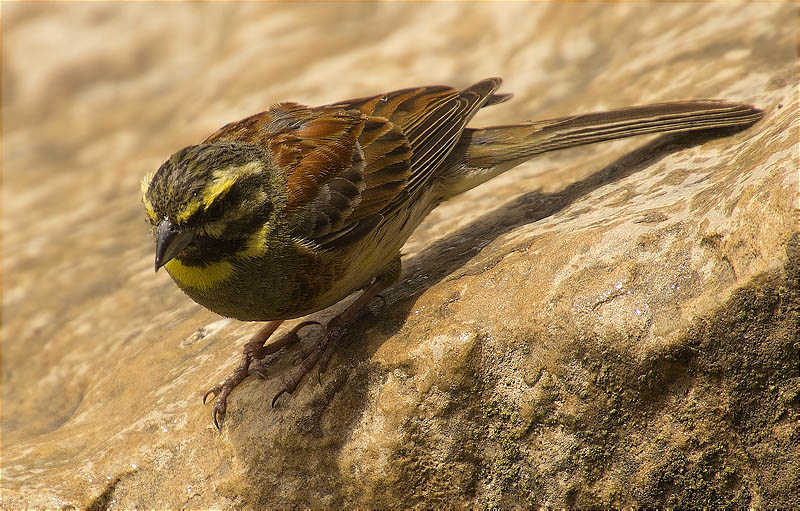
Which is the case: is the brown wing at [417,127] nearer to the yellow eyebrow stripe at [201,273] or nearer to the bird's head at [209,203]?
the bird's head at [209,203]

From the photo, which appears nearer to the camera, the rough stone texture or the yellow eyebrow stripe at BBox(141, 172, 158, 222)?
the rough stone texture

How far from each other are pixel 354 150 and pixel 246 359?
154 centimetres

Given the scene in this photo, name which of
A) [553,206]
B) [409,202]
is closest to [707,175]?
[553,206]

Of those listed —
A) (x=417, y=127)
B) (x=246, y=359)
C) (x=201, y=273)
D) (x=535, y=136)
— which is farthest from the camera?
(x=535, y=136)

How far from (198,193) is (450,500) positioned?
7.23 ft

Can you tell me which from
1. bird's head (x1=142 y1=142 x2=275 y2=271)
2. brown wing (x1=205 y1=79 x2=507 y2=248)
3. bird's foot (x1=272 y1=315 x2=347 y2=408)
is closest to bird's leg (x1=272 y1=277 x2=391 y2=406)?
bird's foot (x1=272 y1=315 x2=347 y2=408)

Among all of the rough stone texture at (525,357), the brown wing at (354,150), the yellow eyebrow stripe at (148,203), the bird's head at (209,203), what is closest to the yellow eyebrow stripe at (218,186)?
the bird's head at (209,203)

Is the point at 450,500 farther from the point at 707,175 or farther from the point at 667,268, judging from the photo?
the point at 707,175

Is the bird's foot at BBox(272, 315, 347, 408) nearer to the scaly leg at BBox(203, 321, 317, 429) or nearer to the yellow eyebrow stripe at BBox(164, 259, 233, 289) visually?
the scaly leg at BBox(203, 321, 317, 429)

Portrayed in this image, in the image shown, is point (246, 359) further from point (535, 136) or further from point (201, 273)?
point (535, 136)

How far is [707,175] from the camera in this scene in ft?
16.2

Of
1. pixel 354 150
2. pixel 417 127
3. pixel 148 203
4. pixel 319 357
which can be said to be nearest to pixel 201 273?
pixel 148 203

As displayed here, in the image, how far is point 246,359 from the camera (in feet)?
16.1

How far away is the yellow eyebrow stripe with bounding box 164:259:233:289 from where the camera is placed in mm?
4543
